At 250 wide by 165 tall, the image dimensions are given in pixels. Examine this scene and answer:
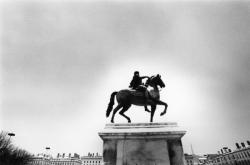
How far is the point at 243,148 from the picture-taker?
78.8 metres

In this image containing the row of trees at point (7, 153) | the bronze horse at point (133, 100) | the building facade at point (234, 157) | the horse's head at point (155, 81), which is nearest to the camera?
the bronze horse at point (133, 100)

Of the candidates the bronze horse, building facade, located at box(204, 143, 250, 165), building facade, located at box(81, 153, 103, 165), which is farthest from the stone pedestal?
building facade, located at box(81, 153, 103, 165)

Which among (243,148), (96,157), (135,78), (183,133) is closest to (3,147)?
(135,78)

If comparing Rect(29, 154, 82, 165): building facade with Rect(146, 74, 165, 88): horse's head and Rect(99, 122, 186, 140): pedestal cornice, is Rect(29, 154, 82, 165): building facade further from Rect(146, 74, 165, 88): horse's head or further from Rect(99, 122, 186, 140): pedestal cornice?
Rect(99, 122, 186, 140): pedestal cornice

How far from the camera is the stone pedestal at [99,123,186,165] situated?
4855mm

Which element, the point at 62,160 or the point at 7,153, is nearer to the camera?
the point at 7,153

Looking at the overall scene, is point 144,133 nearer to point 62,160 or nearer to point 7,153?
point 7,153

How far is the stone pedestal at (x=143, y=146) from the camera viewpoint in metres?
4.86

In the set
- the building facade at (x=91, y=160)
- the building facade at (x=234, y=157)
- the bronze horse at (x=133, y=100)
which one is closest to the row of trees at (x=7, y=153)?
the bronze horse at (x=133, y=100)

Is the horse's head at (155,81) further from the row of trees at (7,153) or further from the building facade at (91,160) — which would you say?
the building facade at (91,160)

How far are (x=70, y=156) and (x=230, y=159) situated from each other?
10173 cm

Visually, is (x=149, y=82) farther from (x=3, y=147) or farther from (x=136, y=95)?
(x=3, y=147)

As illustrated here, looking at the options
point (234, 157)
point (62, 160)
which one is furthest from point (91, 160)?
point (234, 157)

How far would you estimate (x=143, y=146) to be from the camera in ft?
16.6
